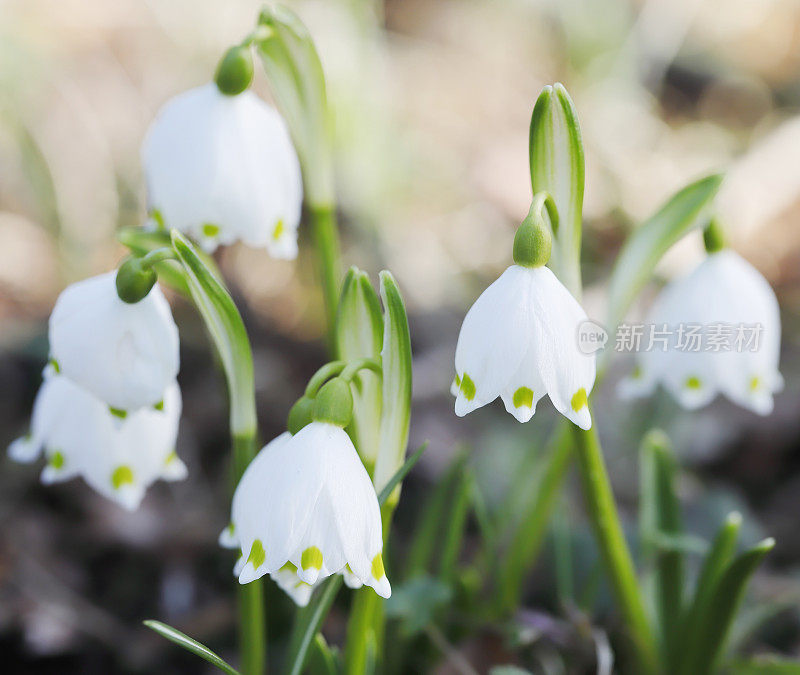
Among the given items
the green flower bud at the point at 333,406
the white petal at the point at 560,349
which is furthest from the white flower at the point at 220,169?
the white petal at the point at 560,349

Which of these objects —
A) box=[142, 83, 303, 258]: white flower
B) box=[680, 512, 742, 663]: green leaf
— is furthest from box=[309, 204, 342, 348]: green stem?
box=[680, 512, 742, 663]: green leaf

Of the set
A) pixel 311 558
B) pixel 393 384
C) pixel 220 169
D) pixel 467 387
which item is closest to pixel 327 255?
pixel 220 169

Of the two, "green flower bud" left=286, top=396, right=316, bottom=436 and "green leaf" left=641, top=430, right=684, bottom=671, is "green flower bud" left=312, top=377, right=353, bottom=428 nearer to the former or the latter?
"green flower bud" left=286, top=396, right=316, bottom=436

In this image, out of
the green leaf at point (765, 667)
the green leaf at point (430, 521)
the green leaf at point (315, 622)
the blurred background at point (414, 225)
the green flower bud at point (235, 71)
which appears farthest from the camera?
the blurred background at point (414, 225)

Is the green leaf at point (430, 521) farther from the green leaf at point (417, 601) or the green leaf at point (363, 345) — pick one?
the green leaf at point (363, 345)

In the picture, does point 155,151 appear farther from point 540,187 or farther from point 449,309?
point 449,309

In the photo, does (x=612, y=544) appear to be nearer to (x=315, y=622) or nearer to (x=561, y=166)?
(x=315, y=622)

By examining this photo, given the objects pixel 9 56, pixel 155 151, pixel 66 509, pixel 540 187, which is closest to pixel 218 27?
pixel 9 56
